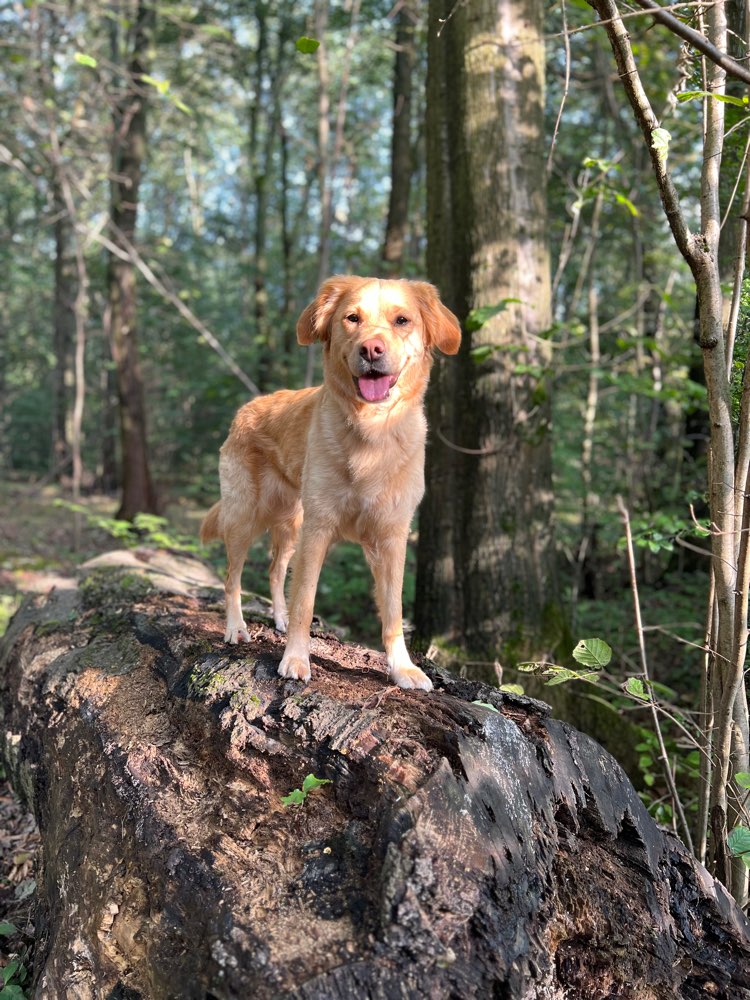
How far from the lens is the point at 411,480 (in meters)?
3.20

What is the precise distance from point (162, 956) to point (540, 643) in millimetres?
3260

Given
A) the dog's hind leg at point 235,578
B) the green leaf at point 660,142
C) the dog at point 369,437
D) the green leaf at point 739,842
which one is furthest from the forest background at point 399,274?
the dog's hind leg at point 235,578

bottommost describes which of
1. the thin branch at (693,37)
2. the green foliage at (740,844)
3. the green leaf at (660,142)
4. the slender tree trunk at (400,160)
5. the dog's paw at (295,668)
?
the green foliage at (740,844)

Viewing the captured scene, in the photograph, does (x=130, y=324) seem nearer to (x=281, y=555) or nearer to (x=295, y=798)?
(x=281, y=555)

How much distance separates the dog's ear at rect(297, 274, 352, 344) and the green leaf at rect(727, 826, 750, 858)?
2464 mm

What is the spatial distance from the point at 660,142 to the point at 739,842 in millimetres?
2294

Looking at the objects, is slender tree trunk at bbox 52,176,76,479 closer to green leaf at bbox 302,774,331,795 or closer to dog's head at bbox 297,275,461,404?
dog's head at bbox 297,275,461,404

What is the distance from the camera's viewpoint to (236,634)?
357 centimetres

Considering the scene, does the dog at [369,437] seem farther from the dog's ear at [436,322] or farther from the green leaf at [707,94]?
the green leaf at [707,94]

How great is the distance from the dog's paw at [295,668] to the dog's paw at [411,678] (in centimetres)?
38

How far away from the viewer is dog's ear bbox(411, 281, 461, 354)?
3.14 m

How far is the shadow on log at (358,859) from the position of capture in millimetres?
1879

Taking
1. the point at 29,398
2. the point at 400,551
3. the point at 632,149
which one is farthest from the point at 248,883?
the point at 29,398

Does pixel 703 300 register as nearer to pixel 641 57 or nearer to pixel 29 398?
pixel 641 57
